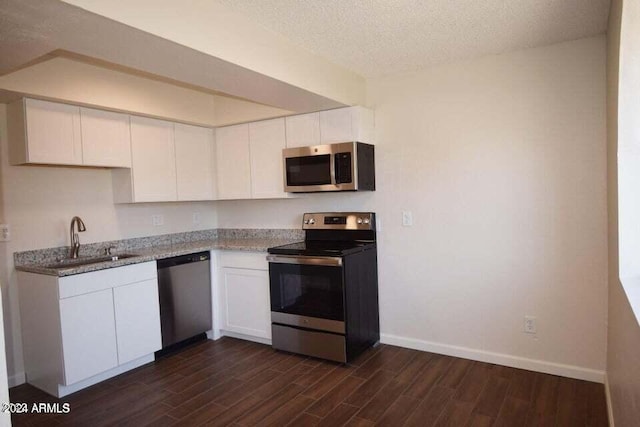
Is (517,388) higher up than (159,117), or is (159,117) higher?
(159,117)

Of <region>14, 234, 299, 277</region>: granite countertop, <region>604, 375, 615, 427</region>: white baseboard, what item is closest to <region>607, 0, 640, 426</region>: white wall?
<region>604, 375, 615, 427</region>: white baseboard

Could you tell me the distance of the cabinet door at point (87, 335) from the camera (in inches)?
106

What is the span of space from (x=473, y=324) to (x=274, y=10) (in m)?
2.62

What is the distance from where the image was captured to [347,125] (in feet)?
11.0

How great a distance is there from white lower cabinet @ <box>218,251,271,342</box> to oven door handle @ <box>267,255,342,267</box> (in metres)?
0.20

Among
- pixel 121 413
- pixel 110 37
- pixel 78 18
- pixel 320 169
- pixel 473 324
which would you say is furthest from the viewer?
pixel 320 169

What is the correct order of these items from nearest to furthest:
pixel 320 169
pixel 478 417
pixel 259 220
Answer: pixel 478 417
pixel 320 169
pixel 259 220

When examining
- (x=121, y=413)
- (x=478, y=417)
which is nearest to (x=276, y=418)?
(x=121, y=413)

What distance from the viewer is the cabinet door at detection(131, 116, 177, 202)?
3.43 metres

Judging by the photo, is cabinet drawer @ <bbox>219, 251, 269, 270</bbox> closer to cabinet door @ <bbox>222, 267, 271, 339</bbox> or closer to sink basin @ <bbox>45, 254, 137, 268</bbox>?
cabinet door @ <bbox>222, 267, 271, 339</bbox>

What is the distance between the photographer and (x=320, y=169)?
3426 mm

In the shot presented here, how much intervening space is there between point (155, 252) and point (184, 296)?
458mm

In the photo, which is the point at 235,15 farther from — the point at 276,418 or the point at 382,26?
the point at 276,418

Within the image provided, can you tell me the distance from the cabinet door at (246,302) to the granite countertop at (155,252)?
0.76 feet
